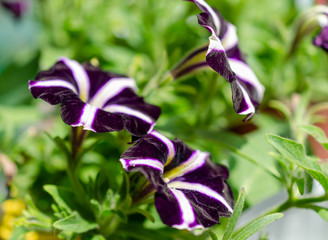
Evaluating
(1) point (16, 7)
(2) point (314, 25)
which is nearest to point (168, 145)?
(2) point (314, 25)

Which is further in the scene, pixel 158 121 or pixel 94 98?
pixel 158 121

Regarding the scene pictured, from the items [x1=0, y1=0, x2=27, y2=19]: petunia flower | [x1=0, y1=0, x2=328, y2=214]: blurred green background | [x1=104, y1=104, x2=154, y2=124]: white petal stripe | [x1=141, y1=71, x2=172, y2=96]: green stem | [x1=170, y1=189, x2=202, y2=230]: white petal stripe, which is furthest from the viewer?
[x1=0, y1=0, x2=27, y2=19]: petunia flower

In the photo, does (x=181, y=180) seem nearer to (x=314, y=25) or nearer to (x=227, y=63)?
(x=227, y=63)

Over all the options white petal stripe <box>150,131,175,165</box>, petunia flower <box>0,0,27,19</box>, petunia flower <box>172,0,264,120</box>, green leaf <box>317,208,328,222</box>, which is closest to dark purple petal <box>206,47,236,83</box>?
petunia flower <box>172,0,264,120</box>

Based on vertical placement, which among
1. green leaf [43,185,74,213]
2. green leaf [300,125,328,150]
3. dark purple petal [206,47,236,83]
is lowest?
green leaf [43,185,74,213]

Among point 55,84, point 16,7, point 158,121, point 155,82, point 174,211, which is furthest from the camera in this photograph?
point 16,7

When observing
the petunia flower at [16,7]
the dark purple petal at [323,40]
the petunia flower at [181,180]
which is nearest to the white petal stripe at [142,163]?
the petunia flower at [181,180]

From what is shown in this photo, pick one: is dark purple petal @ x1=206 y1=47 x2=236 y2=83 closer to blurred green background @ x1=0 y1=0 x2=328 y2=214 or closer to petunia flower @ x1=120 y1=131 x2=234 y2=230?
petunia flower @ x1=120 y1=131 x2=234 y2=230
